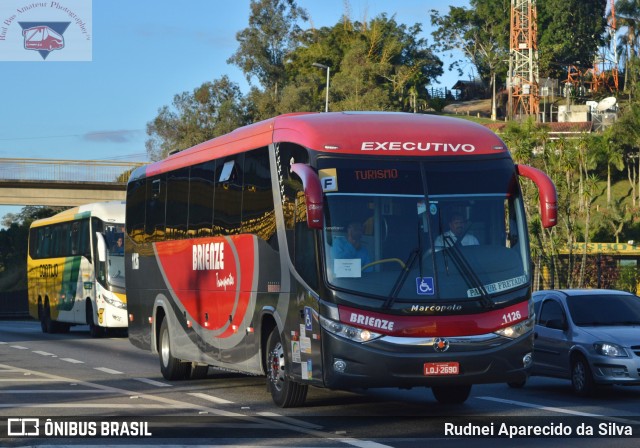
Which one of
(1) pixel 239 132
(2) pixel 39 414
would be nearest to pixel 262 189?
(1) pixel 239 132

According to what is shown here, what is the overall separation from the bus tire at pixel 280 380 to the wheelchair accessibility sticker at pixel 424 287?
2.09 metres

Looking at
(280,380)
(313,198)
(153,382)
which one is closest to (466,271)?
(313,198)

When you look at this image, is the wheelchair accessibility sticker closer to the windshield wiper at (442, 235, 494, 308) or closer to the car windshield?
the windshield wiper at (442, 235, 494, 308)

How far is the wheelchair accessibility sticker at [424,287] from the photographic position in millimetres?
12578

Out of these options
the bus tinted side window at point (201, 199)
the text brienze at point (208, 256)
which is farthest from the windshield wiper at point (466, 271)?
the bus tinted side window at point (201, 199)

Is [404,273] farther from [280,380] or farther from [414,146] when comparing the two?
[280,380]

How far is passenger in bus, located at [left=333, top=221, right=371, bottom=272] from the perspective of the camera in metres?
12.8

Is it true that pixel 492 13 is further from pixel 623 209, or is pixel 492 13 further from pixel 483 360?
pixel 483 360

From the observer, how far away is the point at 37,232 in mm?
41625

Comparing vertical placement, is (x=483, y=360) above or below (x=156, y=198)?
below

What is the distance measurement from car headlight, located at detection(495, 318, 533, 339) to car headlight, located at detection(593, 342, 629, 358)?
356 centimetres

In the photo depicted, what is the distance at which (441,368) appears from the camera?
493 inches

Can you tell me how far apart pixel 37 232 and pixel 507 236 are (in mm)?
30745

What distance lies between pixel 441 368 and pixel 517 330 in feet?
3.29
